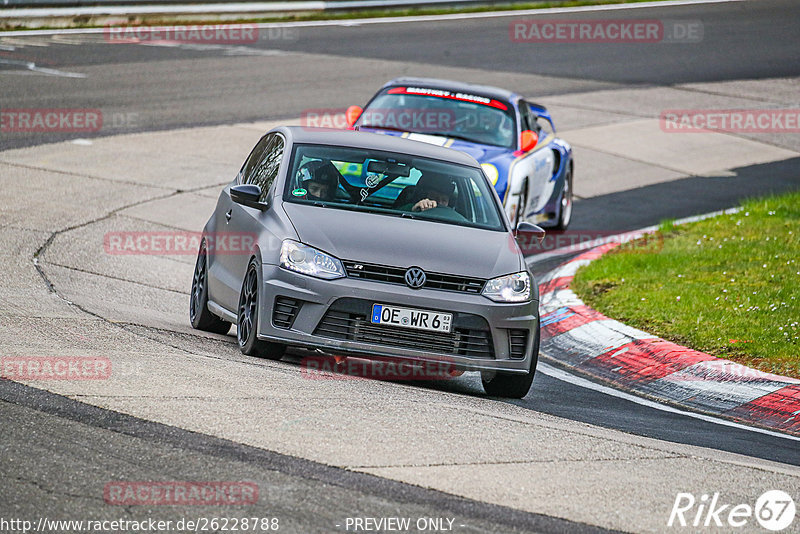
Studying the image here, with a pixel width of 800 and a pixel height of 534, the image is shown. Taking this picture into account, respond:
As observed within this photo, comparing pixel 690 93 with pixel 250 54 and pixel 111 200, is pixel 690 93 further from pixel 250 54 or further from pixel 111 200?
pixel 111 200

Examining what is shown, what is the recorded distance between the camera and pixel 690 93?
26.0m

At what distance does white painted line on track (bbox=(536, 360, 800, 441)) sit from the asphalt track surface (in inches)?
5.0

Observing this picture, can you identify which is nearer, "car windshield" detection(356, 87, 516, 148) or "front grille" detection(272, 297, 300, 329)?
"front grille" detection(272, 297, 300, 329)

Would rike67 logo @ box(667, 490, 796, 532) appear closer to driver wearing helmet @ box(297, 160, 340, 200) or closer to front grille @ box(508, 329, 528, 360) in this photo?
front grille @ box(508, 329, 528, 360)

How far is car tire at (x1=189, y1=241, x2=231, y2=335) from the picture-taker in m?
9.30

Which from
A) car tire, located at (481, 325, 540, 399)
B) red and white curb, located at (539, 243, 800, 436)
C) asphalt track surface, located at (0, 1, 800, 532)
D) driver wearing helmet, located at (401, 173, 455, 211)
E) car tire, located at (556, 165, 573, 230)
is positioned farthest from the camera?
car tire, located at (556, 165, 573, 230)

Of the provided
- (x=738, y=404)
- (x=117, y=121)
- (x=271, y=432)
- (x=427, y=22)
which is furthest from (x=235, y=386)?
(x=427, y=22)

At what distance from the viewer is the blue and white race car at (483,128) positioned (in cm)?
Answer: 1322

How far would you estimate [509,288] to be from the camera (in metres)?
7.90

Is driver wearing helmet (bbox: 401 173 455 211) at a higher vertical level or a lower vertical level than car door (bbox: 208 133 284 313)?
higher

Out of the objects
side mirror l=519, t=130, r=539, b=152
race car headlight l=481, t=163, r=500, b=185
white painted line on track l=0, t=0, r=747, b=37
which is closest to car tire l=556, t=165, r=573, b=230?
side mirror l=519, t=130, r=539, b=152

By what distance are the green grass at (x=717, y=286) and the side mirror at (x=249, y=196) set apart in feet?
11.4

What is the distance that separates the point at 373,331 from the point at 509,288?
0.94 m

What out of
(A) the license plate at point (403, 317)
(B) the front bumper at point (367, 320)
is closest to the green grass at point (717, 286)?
(B) the front bumper at point (367, 320)
